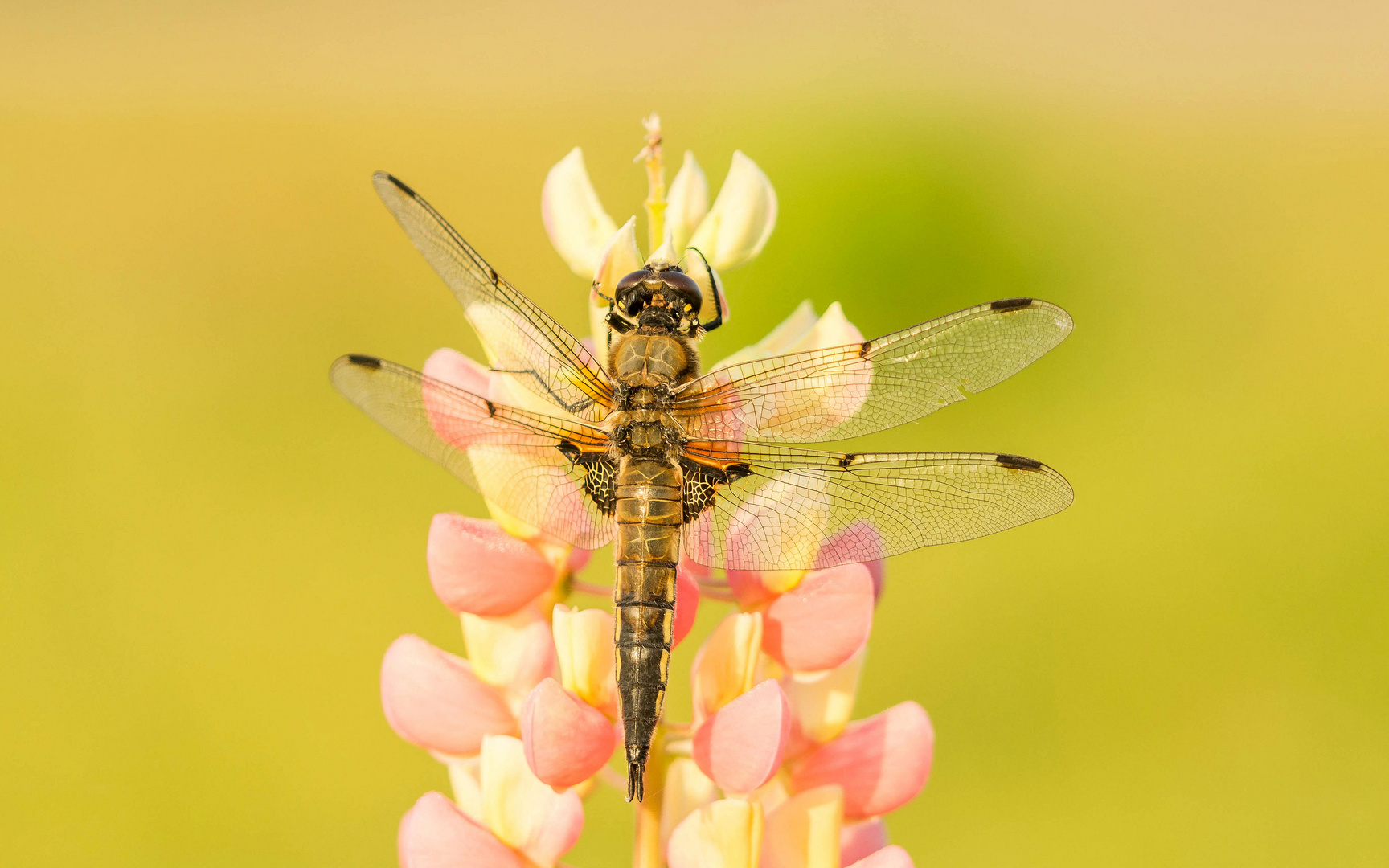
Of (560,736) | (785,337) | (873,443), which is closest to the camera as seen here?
(560,736)

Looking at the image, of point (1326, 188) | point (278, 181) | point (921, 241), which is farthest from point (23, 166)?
point (1326, 188)

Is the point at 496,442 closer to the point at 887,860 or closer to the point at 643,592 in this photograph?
the point at 643,592

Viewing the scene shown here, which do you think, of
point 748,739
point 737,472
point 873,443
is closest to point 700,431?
point 737,472

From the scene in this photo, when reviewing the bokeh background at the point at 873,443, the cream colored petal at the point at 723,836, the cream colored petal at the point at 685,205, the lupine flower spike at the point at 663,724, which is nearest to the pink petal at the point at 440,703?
the lupine flower spike at the point at 663,724

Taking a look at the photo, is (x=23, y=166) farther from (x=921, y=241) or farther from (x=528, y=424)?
(x=528, y=424)

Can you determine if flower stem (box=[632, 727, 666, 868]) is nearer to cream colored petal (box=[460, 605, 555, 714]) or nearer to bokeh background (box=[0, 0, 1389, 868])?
cream colored petal (box=[460, 605, 555, 714])

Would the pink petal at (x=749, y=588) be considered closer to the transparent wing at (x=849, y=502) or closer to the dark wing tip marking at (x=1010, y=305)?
the transparent wing at (x=849, y=502)

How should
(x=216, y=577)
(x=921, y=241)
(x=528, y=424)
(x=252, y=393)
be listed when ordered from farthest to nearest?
(x=252, y=393), (x=216, y=577), (x=921, y=241), (x=528, y=424)
